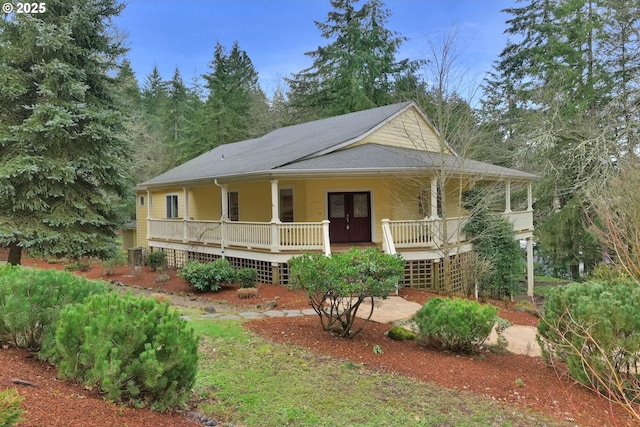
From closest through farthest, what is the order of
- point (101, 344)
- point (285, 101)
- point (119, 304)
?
point (101, 344)
point (119, 304)
point (285, 101)

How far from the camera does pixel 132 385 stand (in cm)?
344

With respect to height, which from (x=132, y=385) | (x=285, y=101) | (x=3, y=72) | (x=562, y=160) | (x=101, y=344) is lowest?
(x=132, y=385)

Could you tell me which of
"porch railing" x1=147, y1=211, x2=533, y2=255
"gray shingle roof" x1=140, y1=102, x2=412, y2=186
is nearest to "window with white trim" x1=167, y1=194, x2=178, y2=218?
"gray shingle roof" x1=140, y1=102, x2=412, y2=186

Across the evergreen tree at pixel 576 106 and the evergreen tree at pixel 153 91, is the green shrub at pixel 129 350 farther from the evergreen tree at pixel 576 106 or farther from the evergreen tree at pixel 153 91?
the evergreen tree at pixel 153 91

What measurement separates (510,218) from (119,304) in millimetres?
14008

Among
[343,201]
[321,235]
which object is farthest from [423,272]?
[343,201]

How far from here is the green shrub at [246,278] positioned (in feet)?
38.4

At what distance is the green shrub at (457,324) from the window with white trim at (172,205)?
627 inches

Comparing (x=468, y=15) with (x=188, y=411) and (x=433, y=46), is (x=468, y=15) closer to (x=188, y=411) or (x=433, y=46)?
(x=433, y=46)

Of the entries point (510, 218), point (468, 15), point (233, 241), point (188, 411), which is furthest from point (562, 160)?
point (188, 411)

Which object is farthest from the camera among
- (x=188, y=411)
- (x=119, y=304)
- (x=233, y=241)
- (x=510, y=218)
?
(x=510, y=218)

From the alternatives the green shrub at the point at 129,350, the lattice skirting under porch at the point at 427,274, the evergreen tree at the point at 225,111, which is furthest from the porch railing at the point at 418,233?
the evergreen tree at the point at 225,111

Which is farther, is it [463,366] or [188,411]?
[463,366]

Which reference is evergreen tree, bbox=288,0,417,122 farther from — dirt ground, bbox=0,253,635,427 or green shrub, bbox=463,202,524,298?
dirt ground, bbox=0,253,635,427
